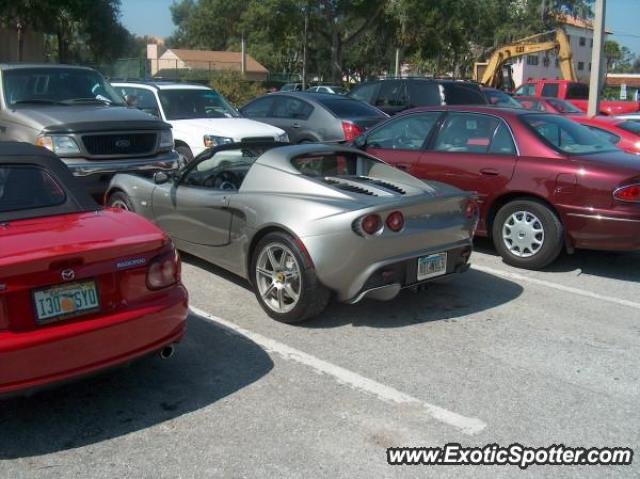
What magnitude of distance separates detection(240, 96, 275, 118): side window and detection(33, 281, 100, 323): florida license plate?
33.9 ft

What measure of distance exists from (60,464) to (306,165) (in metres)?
3.20

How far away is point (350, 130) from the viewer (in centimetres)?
1207

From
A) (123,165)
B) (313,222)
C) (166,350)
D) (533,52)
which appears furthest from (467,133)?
(533,52)

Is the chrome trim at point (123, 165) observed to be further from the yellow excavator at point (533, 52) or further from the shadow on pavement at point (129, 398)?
the yellow excavator at point (533, 52)

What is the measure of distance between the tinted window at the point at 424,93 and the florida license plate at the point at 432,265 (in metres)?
9.50

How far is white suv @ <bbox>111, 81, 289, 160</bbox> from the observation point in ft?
34.7

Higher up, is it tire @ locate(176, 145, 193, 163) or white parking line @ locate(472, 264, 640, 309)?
tire @ locate(176, 145, 193, 163)

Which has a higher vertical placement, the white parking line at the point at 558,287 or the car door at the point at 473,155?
the car door at the point at 473,155

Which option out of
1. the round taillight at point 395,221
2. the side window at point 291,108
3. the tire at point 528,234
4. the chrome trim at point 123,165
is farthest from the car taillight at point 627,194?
the side window at point 291,108

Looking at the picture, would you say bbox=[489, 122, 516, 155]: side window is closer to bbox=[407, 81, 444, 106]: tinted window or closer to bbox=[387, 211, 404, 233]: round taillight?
bbox=[387, 211, 404, 233]: round taillight

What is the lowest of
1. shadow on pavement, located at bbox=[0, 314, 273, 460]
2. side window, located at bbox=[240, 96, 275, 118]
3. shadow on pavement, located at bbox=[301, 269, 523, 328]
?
shadow on pavement, located at bbox=[0, 314, 273, 460]

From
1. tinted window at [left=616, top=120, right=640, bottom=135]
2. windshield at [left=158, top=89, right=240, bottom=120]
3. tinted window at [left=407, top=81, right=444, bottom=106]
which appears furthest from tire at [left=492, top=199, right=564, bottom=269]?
tinted window at [left=407, top=81, right=444, bottom=106]

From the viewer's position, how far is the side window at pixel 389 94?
15297 millimetres

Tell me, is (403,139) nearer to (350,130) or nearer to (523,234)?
(523,234)
